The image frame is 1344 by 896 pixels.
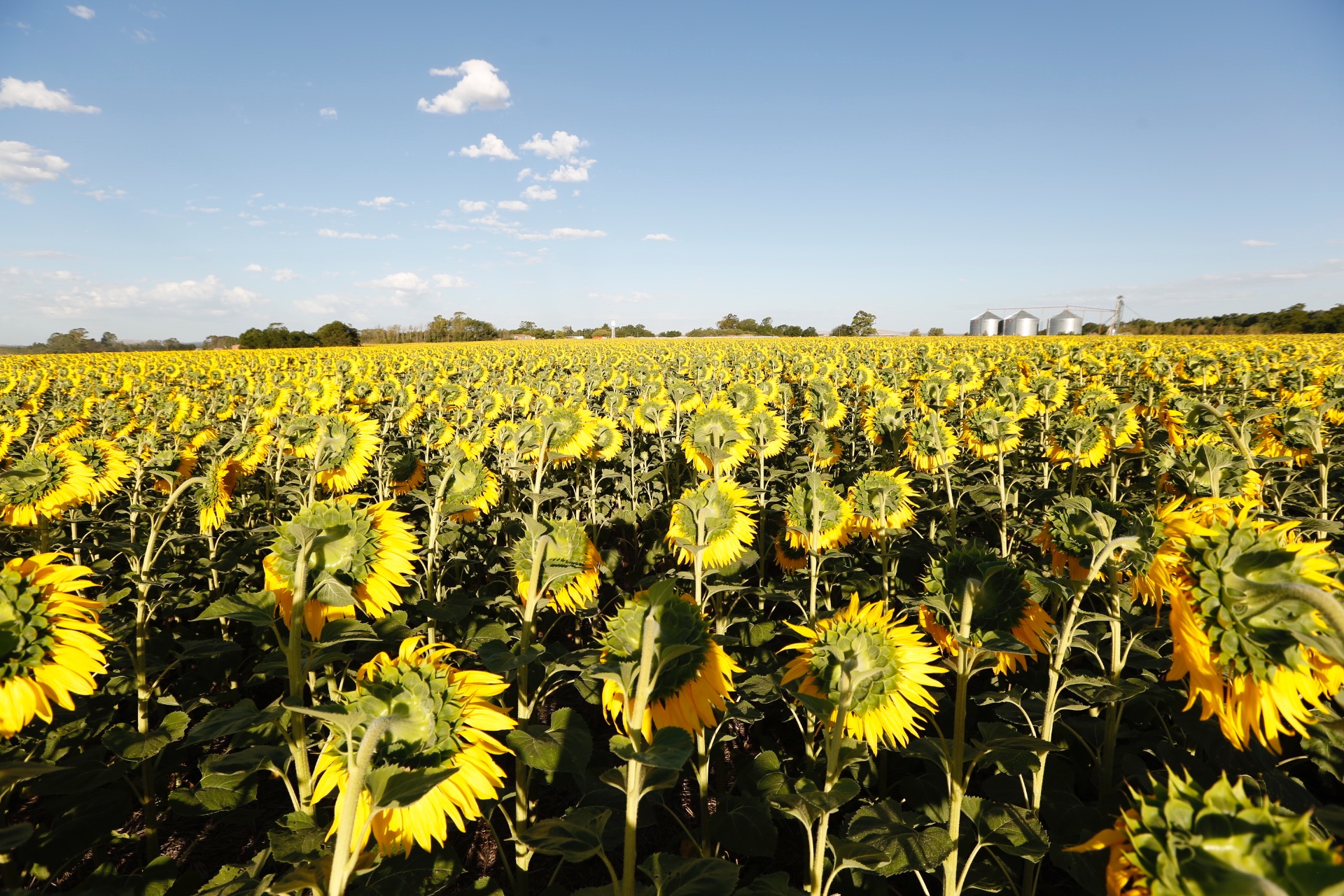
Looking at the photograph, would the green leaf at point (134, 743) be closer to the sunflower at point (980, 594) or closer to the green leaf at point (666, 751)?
the green leaf at point (666, 751)

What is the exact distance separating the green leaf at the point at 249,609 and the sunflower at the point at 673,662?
38.5 inches

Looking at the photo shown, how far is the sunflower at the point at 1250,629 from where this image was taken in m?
1.11

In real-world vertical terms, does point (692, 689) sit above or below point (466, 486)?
below

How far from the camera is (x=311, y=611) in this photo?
1.84 metres

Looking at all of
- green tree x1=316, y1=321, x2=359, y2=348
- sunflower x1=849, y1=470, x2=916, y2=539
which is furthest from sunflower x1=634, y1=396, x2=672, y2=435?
green tree x1=316, y1=321, x2=359, y2=348

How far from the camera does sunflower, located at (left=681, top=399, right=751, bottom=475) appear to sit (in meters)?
4.05

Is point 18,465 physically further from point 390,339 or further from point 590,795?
point 390,339

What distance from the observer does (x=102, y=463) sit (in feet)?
12.8

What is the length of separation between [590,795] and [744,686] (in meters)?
0.70

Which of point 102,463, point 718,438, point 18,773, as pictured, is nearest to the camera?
point 18,773

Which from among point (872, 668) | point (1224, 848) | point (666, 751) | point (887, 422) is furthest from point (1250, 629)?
point (887, 422)

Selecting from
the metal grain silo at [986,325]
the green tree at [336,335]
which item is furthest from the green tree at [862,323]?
the green tree at [336,335]

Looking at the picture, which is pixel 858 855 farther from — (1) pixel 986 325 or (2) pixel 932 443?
(1) pixel 986 325

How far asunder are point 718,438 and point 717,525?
0.64 metres
